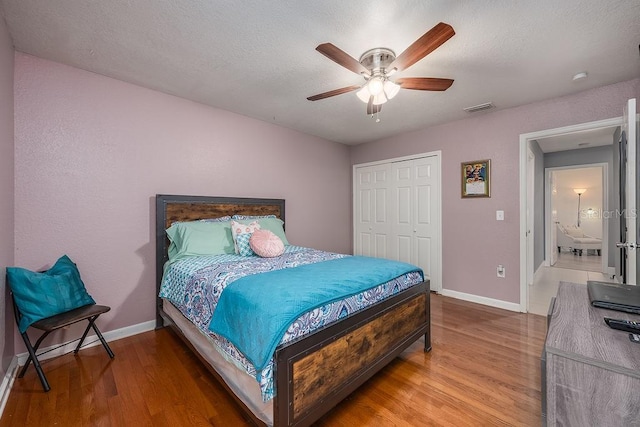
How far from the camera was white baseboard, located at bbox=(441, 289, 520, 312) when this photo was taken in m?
3.18

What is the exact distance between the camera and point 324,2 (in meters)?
1.58

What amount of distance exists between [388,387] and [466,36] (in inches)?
97.6

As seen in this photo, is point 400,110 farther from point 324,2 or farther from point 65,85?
point 65,85

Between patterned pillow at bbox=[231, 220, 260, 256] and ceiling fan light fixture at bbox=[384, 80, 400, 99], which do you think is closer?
ceiling fan light fixture at bbox=[384, 80, 400, 99]

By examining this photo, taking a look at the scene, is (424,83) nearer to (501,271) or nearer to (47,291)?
(501,271)

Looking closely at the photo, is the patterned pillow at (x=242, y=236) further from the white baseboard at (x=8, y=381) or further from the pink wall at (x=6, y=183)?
the white baseboard at (x=8, y=381)

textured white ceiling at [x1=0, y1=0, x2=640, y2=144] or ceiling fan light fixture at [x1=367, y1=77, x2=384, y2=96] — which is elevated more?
textured white ceiling at [x1=0, y1=0, x2=640, y2=144]

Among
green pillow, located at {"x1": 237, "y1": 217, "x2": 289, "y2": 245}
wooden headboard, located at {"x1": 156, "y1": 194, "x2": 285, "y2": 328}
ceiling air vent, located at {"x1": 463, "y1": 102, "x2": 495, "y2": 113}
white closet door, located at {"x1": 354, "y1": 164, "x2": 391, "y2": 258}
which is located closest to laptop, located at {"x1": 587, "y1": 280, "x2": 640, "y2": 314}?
ceiling air vent, located at {"x1": 463, "y1": 102, "x2": 495, "y2": 113}

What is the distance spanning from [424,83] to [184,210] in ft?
8.39

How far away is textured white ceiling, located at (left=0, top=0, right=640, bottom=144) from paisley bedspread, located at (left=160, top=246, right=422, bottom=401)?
5.45ft

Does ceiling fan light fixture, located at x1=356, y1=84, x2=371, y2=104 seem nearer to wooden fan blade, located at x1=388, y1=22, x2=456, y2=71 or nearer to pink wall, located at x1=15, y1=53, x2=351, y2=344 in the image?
wooden fan blade, located at x1=388, y1=22, x2=456, y2=71

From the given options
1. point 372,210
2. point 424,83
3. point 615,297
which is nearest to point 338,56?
point 424,83

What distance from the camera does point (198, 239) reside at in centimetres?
260

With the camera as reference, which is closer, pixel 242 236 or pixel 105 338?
pixel 105 338
